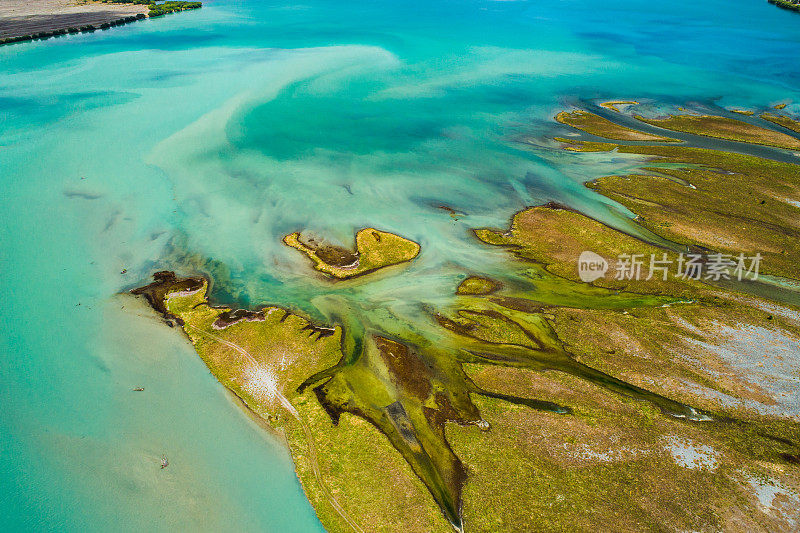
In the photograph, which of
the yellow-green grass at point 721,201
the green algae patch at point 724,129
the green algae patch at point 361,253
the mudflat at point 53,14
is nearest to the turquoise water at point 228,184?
the green algae patch at point 361,253

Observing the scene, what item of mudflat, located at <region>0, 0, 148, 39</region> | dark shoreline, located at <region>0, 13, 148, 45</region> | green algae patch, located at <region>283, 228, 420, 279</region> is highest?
mudflat, located at <region>0, 0, 148, 39</region>

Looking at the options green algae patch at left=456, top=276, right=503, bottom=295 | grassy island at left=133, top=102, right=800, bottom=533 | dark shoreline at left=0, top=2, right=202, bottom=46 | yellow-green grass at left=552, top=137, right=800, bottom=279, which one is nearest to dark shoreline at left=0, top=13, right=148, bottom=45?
dark shoreline at left=0, top=2, right=202, bottom=46

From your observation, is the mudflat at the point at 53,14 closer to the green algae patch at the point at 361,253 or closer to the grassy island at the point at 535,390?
the green algae patch at the point at 361,253

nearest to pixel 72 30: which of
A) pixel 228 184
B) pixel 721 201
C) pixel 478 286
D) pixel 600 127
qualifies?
pixel 228 184

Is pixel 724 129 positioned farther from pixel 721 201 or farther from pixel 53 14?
pixel 53 14

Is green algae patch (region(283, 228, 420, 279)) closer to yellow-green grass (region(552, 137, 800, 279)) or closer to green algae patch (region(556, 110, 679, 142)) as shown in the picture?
yellow-green grass (region(552, 137, 800, 279))

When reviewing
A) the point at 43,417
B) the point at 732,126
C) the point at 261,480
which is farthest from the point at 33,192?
the point at 732,126
